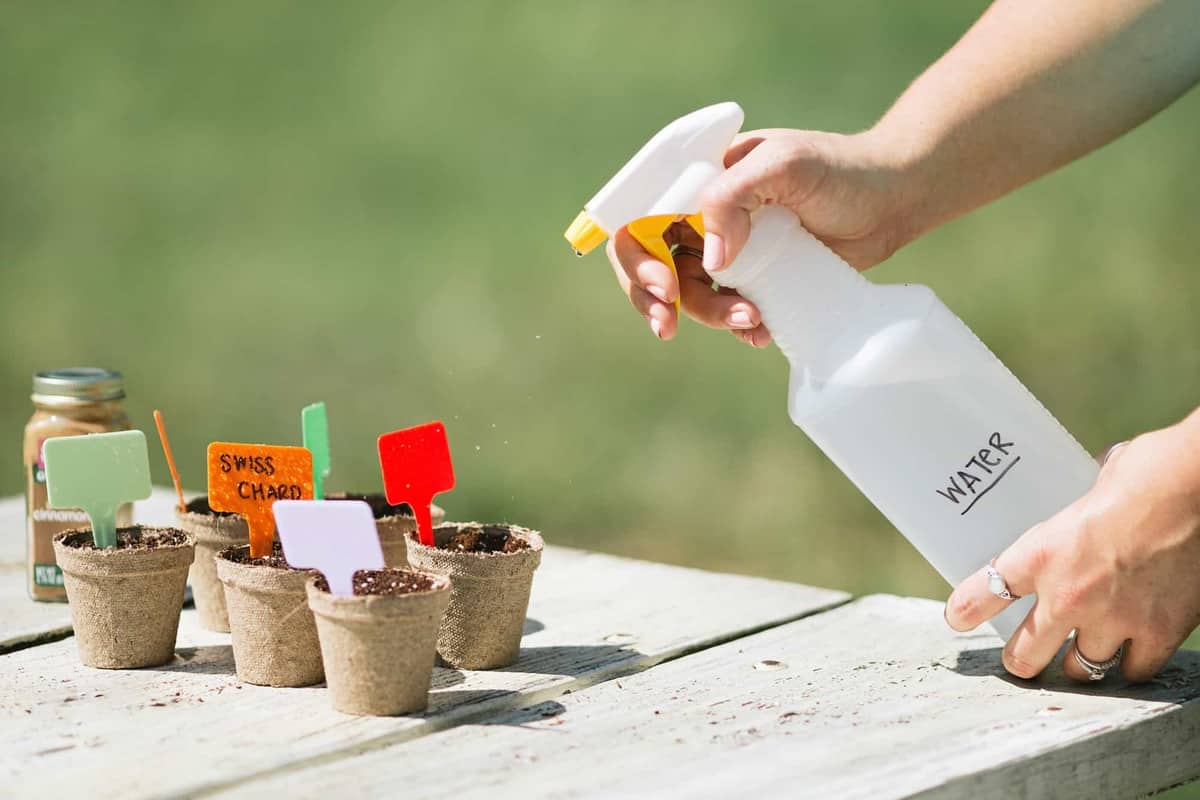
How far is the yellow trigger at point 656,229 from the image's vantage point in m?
1.30

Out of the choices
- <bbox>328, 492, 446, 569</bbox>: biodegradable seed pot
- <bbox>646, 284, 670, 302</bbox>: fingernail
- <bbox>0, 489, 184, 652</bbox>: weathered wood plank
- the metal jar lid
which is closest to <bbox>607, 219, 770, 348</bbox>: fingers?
<bbox>646, 284, 670, 302</bbox>: fingernail

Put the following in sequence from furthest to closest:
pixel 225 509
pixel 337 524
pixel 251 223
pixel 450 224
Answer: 1. pixel 251 223
2. pixel 450 224
3. pixel 225 509
4. pixel 337 524

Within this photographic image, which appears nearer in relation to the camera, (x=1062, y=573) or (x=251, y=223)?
(x=1062, y=573)

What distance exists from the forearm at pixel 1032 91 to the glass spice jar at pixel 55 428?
0.83 meters

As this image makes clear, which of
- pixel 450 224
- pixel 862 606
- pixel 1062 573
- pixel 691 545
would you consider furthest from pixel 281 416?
pixel 1062 573

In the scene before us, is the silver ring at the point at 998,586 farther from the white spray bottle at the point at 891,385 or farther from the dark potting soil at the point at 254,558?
the dark potting soil at the point at 254,558

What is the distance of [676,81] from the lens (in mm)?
4055

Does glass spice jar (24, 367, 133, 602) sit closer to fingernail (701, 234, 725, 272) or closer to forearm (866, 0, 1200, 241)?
fingernail (701, 234, 725, 272)

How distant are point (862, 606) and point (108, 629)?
747 mm

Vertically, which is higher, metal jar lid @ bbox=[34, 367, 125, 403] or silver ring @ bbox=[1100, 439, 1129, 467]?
metal jar lid @ bbox=[34, 367, 125, 403]

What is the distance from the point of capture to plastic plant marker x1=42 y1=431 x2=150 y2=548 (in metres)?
1.32

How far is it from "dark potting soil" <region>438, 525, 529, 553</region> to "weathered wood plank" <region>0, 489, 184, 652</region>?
1.38 ft

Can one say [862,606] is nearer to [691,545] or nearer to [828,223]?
[828,223]

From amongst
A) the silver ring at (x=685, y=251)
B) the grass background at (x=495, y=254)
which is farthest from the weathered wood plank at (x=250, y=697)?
the grass background at (x=495, y=254)
